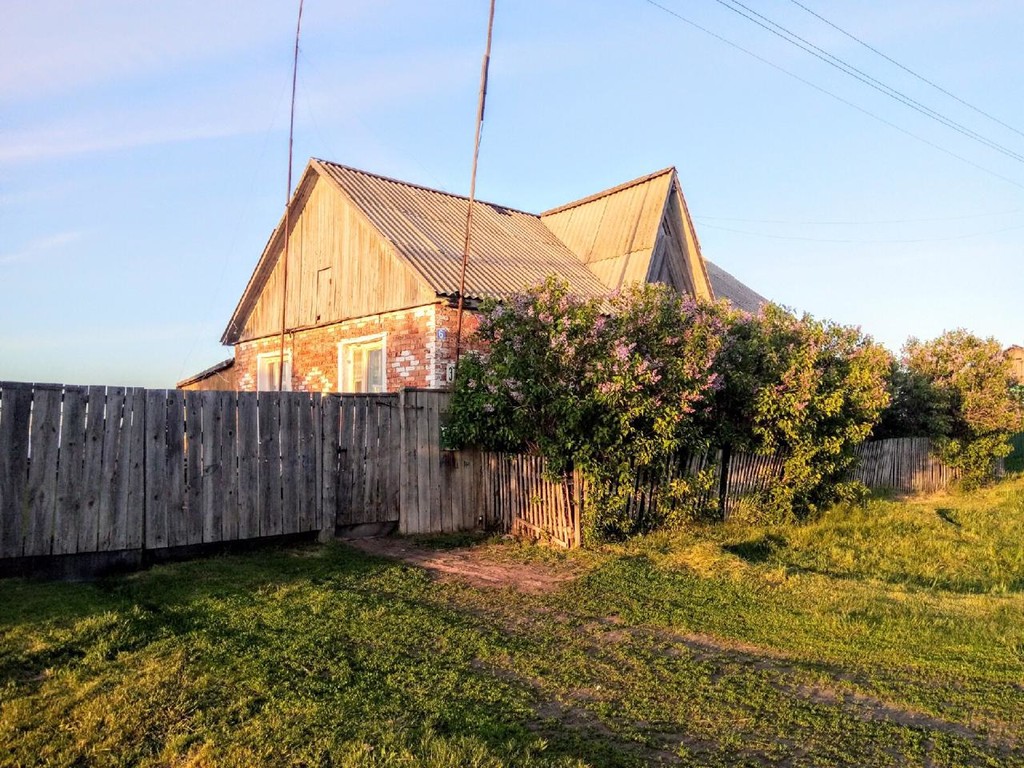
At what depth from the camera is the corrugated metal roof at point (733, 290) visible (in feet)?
83.7

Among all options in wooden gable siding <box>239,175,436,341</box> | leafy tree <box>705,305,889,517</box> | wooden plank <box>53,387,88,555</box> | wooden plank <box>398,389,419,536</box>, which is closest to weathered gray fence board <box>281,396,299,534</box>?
wooden plank <box>398,389,419,536</box>

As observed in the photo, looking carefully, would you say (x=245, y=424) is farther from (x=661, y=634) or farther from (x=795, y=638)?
(x=795, y=638)

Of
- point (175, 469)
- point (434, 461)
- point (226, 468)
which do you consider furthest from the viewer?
point (434, 461)

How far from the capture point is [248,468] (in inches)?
328

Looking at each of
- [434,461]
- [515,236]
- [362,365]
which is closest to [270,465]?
[434,461]

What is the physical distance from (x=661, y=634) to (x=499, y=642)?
1311 mm

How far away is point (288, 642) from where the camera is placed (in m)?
5.12

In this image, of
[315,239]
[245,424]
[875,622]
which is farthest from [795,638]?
[315,239]

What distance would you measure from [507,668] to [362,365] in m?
12.0

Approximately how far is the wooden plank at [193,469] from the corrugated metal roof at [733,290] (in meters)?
19.8

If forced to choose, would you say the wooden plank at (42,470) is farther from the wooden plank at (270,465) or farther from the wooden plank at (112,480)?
the wooden plank at (270,465)

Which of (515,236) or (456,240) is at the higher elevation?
(515,236)

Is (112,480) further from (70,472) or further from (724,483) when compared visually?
(724,483)

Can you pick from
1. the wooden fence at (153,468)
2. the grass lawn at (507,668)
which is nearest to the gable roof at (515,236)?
the wooden fence at (153,468)
